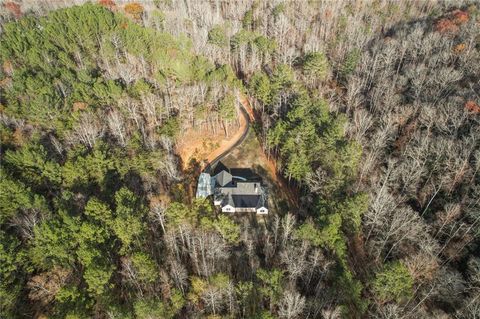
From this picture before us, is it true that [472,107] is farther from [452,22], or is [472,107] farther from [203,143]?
[203,143]

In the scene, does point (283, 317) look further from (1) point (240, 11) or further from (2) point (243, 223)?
(1) point (240, 11)

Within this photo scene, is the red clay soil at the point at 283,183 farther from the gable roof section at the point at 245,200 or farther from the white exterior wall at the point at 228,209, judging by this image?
the white exterior wall at the point at 228,209

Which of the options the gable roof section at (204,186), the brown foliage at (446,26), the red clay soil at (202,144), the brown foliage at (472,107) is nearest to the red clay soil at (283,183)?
the red clay soil at (202,144)

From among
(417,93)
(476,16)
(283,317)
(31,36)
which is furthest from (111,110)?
(476,16)

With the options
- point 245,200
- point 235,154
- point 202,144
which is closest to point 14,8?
point 202,144

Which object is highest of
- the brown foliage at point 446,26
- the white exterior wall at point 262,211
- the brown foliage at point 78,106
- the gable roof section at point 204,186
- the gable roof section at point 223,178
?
the brown foliage at point 446,26

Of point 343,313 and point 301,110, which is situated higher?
point 301,110
